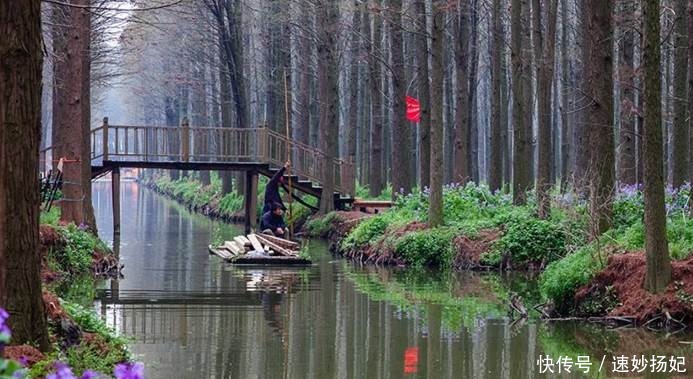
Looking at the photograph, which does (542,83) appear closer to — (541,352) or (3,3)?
(541,352)

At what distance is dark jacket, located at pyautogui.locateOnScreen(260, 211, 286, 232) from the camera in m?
28.5

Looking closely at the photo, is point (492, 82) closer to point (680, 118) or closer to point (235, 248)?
point (235, 248)

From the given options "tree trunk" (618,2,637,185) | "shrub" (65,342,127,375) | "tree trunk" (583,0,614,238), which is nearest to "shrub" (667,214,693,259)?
"tree trunk" (583,0,614,238)

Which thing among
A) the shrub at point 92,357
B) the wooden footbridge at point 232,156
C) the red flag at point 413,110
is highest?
the red flag at point 413,110

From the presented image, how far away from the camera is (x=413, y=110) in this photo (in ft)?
99.6

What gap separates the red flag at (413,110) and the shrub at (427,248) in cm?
498

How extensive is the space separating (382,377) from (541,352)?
2413mm

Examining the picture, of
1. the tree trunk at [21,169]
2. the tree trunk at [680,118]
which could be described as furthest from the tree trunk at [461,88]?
the tree trunk at [21,169]

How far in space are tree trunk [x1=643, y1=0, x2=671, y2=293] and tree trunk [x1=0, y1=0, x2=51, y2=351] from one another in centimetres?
814

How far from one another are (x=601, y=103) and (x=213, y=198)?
127 feet

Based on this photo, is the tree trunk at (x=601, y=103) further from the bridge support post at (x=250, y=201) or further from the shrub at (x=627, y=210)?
the bridge support post at (x=250, y=201)

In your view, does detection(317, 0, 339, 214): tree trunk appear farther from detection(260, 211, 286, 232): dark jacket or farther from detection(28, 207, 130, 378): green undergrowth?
detection(28, 207, 130, 378): green undergrowth

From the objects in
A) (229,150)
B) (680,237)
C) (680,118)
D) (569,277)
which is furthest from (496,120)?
(569,277)

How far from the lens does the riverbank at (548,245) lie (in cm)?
1481
